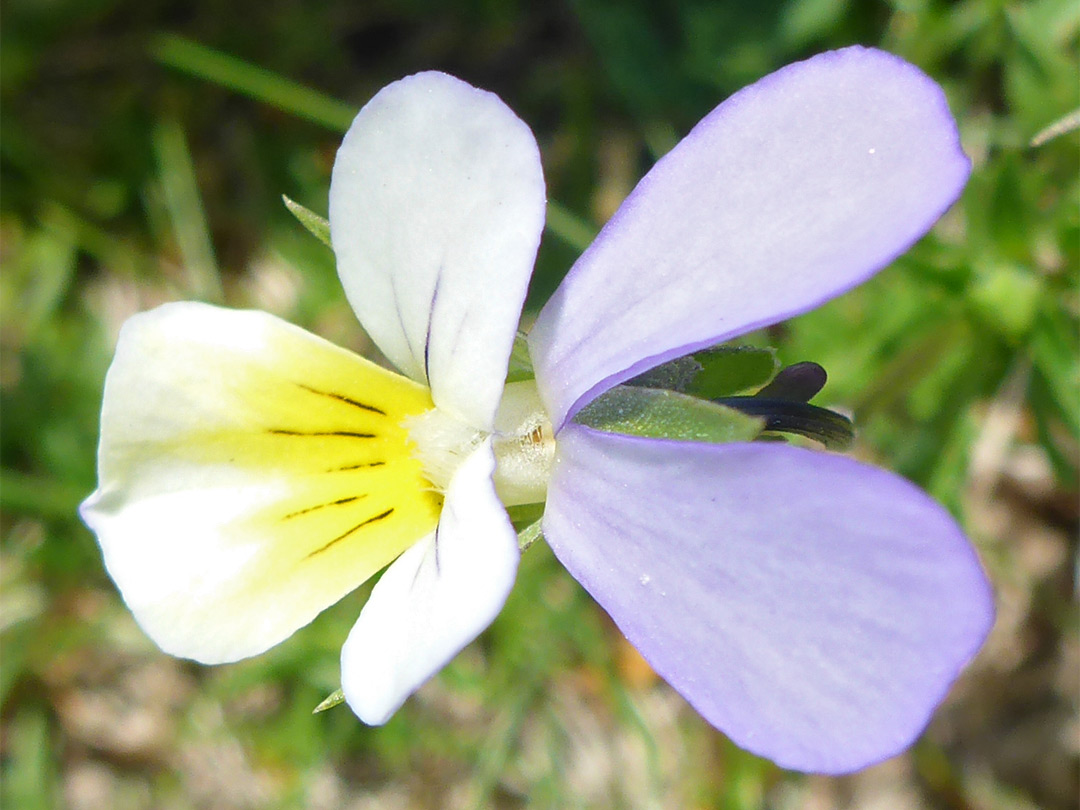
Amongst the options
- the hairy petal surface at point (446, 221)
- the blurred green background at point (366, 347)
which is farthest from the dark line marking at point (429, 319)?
the blurred green background at point (366, 347)

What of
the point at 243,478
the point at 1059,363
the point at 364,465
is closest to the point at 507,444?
the point at 364,465

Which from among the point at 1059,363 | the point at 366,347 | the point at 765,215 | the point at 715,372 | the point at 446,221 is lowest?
the point at 366,347

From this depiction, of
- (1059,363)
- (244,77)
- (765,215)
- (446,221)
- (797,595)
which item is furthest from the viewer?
(244,77)

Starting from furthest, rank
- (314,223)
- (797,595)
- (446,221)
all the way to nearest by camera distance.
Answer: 1. (314,223)
2. (446,221)
3. (797,595)

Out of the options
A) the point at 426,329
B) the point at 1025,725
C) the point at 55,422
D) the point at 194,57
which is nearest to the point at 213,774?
the point at 55,422

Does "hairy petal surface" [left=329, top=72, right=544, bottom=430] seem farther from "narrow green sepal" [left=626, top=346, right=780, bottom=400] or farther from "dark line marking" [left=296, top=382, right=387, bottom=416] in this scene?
"narrow green sepal" [left=626, top=346, right=780, bottom=400]

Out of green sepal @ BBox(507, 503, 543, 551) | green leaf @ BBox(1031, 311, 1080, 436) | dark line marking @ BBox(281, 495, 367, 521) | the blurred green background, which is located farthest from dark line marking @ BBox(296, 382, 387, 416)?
green leaf @ BBox(1031, 311, 1080, 436)

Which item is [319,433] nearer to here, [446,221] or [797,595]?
[446,221]
